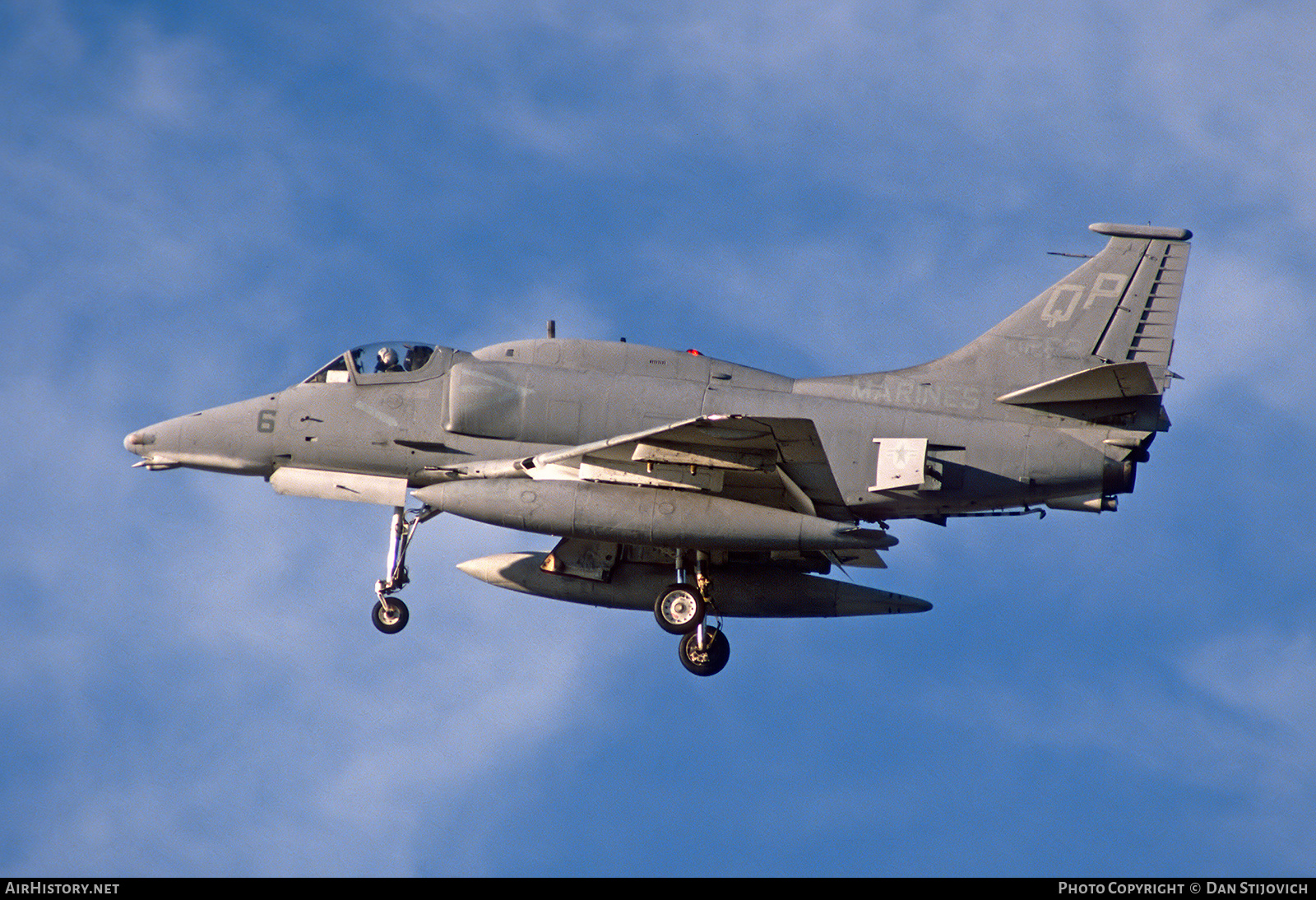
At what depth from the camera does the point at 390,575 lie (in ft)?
74.0

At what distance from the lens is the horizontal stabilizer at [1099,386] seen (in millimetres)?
20406

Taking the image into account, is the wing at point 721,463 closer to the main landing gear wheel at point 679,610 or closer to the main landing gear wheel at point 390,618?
the main landing gear wheel at point 679,610

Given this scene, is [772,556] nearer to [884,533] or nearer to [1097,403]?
[884,533]

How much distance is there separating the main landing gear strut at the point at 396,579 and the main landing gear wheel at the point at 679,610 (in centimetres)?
363

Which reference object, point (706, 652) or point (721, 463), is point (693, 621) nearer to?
point (706, 652)

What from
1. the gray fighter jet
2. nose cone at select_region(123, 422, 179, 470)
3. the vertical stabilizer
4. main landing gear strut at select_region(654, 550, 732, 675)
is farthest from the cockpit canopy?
the vertical stabilizer

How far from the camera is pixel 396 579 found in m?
22.6

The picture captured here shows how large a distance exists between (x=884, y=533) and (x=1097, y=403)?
3.44 metres

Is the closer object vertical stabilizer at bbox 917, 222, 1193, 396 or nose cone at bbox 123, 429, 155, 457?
vertical stabilizer at bbox 917, 222, 1193, 396

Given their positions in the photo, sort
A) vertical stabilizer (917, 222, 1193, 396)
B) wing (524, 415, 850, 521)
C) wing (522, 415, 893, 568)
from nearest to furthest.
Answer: wing (522, 415, 893, 568)
wing (524, 415, 850, 521)
vertical stabilizer (917, 222, 1193, 396)

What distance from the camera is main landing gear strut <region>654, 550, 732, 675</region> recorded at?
21875 millimetres

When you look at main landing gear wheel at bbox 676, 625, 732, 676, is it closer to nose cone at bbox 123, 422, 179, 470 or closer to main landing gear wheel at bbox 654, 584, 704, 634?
main landing gear wheel at bbox 654, 584, 704, 634

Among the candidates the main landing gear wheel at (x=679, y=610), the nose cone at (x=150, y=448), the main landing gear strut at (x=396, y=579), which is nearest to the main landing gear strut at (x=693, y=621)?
the main landing gear wheel at (x=679, y=610)
